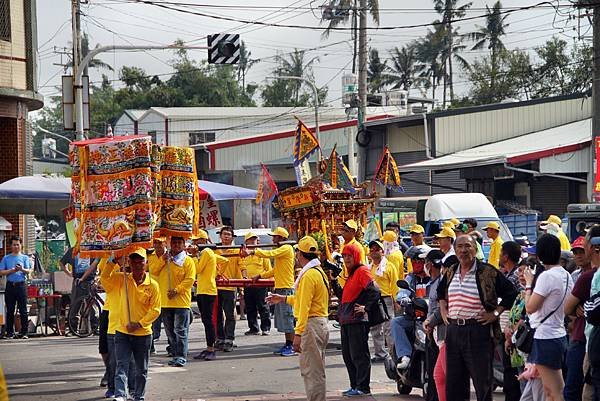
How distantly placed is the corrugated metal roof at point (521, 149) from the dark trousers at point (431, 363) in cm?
2025

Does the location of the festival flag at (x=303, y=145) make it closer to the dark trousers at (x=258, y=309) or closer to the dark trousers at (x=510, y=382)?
the dark trousers at (x=258, y=309)

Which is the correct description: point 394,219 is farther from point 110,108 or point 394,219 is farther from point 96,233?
point 110,108

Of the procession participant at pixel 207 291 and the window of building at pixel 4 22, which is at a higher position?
the window of building at pixel 4 22

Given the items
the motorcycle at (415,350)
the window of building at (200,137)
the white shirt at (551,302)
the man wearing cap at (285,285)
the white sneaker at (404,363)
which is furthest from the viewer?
the window of building at (200,137)

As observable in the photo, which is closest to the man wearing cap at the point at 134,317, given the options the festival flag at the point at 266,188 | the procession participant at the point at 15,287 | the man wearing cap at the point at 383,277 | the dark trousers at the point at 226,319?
the man wearing cap at the point at 383,277

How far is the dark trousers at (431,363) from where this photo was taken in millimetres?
11148

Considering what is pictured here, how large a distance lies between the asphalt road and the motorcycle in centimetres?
28

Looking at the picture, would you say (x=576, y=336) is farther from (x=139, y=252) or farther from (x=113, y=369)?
(x=113, y=369)

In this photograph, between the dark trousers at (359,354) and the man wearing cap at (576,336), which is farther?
the dark trousers at (359,354)

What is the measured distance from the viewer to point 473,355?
378 inches

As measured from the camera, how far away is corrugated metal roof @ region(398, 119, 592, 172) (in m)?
31.2

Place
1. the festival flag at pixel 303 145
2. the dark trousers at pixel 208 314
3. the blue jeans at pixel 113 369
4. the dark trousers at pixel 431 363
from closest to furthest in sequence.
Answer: the dark trousers at pixel 431 363, the blue jeans at pixel 113 369, the dark trousers at pixel 208 314, the festival flag at pixel 303 145

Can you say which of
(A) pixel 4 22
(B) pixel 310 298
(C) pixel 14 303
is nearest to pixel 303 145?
(C) pixel 14 303

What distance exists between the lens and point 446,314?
32.7ft
